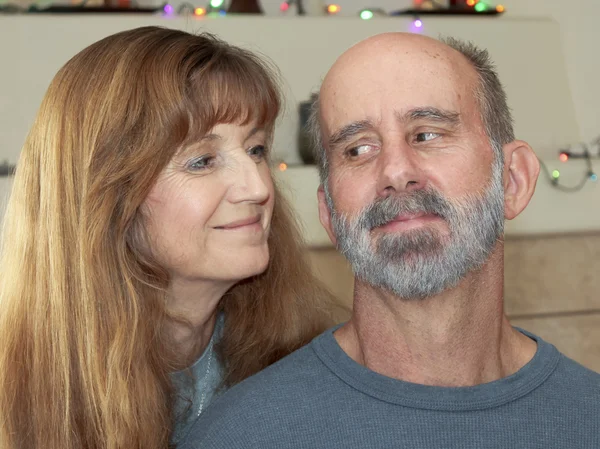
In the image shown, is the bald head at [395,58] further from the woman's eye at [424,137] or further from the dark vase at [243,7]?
the dark vase at [243,7]

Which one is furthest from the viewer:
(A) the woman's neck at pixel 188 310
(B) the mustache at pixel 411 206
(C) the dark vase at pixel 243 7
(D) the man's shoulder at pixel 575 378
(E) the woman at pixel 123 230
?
(C) the dark vase at pixel 243 7

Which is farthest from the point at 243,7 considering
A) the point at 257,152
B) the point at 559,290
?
the point at 559,290

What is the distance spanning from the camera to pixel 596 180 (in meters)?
3.10

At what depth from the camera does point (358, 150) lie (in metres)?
1.34

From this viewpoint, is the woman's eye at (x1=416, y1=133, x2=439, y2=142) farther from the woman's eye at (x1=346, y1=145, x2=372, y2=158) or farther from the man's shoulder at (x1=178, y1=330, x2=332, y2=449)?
the man's shoulder at (x1=178, y1=330, x2=332, y2=449)

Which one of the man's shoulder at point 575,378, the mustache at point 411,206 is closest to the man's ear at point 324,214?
the mustache at point 411,206

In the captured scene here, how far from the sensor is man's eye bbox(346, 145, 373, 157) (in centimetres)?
133

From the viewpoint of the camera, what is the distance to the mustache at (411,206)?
1257 mm

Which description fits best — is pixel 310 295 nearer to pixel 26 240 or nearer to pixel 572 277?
pixel 26 240

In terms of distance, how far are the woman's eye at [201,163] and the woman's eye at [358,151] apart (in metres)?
0.39

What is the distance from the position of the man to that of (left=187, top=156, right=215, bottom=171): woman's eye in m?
0.33

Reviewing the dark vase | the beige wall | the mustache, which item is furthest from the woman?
the beige wall

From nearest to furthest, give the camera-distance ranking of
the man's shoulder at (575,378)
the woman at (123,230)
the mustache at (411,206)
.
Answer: the mustache at (411,206), the man's shoulder at (575,378), the woman at (123,230)

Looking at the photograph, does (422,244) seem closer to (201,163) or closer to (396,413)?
(396,413)
